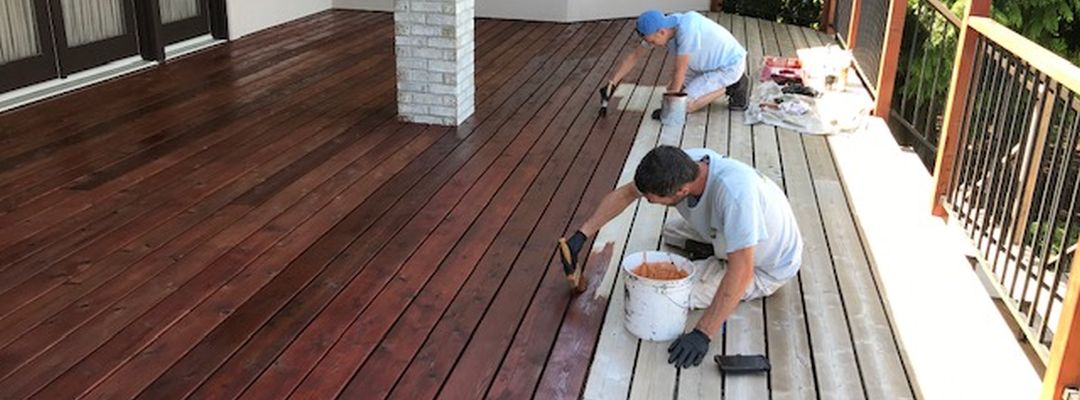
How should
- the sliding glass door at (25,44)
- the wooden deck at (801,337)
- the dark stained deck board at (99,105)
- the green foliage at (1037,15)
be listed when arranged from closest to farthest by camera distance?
the wooden deck at (801,337)
the dark stained deck board at (99,105)
the sliding glass door at (25,44)
the green foliage at (1037,15)

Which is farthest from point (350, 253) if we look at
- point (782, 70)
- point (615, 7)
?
point (615, 7)

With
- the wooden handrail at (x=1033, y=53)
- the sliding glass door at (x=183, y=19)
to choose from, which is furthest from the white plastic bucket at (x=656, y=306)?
the sliding glass door at (x=183, y=19)

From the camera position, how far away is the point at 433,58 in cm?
516

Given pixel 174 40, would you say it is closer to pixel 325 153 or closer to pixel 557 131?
pixel 325 153

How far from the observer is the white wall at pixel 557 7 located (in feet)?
29.5

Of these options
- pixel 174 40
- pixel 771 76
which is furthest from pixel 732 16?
pixel 174 40

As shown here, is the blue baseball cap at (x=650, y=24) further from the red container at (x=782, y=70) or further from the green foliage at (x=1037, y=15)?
the green foliage at (x=1037, y=15)

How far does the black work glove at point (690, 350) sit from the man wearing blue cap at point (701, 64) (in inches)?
110

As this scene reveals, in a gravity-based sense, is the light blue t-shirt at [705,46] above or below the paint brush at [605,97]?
above

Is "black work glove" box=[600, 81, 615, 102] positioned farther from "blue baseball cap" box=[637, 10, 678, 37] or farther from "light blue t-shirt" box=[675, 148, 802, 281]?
"light blue t-shirt" box=[675, 148, 802, 281]

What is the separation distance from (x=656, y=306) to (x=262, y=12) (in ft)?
21.1

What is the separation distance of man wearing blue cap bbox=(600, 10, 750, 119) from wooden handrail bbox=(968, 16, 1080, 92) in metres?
1.84

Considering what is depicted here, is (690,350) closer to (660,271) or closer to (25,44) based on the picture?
(660,271)

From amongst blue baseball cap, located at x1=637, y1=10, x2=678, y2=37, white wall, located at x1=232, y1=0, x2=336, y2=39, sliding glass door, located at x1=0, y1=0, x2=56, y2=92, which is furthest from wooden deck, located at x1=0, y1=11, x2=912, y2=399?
white wall, located at x1=232, y1=0, x2=336, y2=39
